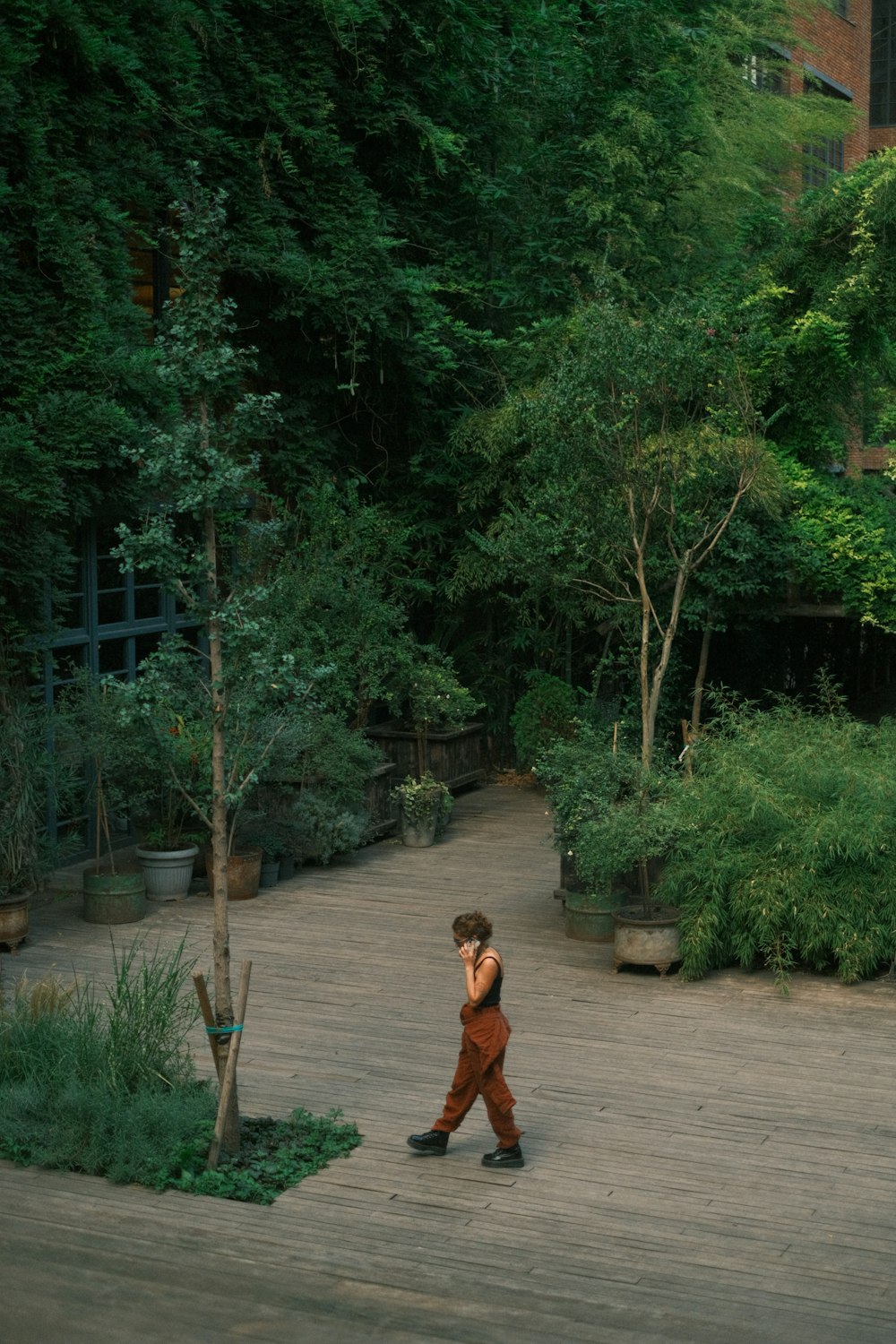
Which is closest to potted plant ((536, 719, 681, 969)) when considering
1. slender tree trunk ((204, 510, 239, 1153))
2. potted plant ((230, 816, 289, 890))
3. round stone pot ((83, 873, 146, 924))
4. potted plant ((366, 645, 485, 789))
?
potted plant ((230, 816, 289, 890))

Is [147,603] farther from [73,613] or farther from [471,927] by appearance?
[471,927]

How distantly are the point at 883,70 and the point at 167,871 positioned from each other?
27203 mm

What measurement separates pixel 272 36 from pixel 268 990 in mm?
9732

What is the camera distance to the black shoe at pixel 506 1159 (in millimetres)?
8172

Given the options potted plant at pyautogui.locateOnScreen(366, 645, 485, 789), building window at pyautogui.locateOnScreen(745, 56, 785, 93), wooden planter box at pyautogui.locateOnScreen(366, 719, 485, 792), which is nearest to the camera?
potted plant at pyautogui.locateOnScreen(366, 645, 485, 789)

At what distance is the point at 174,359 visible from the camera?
27.3ft

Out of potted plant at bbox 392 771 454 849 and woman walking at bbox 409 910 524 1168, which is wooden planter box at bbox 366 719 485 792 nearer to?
potted plant at bbox 392 771 454 849

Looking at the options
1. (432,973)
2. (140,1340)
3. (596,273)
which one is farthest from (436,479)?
(140,1340)

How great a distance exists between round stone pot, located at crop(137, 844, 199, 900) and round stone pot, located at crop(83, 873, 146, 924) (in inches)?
23.0

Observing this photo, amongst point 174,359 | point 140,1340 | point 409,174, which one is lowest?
point 140,1340

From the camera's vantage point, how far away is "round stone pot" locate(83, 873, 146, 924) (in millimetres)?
13141

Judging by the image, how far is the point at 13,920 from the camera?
12297 millimetres

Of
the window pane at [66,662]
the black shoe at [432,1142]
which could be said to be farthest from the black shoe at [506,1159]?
the window pane at [66,662]

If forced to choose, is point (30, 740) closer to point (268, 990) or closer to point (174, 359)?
point (268, 990)
